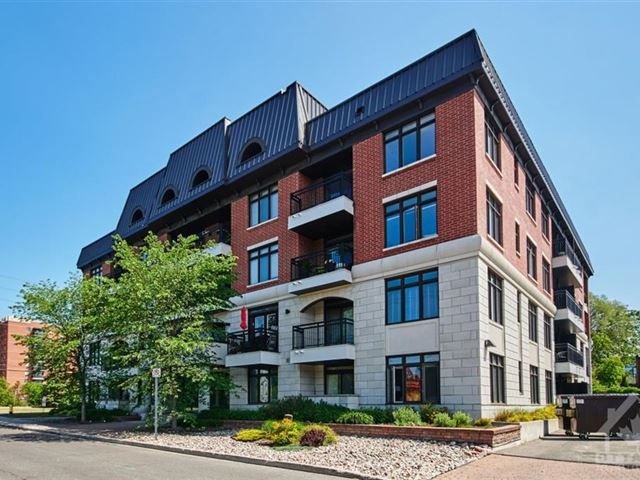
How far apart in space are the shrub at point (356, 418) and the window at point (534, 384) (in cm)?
989

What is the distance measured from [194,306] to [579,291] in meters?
30.0

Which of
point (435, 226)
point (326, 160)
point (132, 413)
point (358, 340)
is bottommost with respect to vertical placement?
point (132, 413)

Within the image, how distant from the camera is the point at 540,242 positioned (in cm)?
3048

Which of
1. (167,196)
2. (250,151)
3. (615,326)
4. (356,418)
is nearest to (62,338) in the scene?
(167,196)

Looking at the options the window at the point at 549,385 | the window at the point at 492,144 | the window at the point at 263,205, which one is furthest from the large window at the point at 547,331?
the window at the point at 263,205

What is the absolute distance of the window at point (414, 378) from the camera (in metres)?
20.4

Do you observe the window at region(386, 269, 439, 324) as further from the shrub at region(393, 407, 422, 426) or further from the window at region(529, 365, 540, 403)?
the window at region(529, 365, 540, 403)

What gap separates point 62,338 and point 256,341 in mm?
12309

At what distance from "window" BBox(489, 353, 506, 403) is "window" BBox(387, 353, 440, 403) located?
6.39 feet

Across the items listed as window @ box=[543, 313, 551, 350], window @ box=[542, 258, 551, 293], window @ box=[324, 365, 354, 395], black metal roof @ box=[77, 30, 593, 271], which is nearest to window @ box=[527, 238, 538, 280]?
window @ box=[542, 258, 551, 293]

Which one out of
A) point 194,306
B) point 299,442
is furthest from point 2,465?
point 194,306

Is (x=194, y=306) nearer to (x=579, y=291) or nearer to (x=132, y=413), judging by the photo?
(x=132, y=413)

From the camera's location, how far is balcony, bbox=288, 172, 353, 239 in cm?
2411

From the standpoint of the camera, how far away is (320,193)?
26.7 meters
